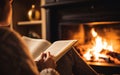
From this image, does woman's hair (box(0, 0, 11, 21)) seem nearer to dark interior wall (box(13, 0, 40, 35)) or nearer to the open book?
the open book

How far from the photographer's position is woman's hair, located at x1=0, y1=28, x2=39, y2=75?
568 mm

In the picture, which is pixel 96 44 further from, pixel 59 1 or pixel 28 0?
pixel 28 0

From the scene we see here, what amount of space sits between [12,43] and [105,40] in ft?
5.04

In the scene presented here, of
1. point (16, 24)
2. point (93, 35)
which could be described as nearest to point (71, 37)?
point (93, 35)

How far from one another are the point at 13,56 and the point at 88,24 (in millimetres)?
1566

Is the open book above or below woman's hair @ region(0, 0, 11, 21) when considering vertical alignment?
below

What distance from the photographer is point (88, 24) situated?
2.10 meters

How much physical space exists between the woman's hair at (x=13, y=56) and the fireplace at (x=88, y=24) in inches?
50.4

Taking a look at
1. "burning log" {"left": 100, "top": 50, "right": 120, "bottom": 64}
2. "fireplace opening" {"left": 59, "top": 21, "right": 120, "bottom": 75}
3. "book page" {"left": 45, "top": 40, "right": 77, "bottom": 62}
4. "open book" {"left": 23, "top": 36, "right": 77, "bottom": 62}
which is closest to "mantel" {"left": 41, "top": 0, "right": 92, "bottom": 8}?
"fireplace opening" {"left": 59, "top": 21, "right": 120, "bottom": 75}

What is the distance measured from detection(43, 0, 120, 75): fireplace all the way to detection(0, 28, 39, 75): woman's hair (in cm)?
128

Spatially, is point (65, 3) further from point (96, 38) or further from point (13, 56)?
point (13, 56)

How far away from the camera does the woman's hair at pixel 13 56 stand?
0.57m

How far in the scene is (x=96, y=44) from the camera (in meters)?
2.06

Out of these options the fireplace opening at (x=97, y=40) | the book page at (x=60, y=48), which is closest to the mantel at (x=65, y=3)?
the fireplace opening at (x=97, y=40)
